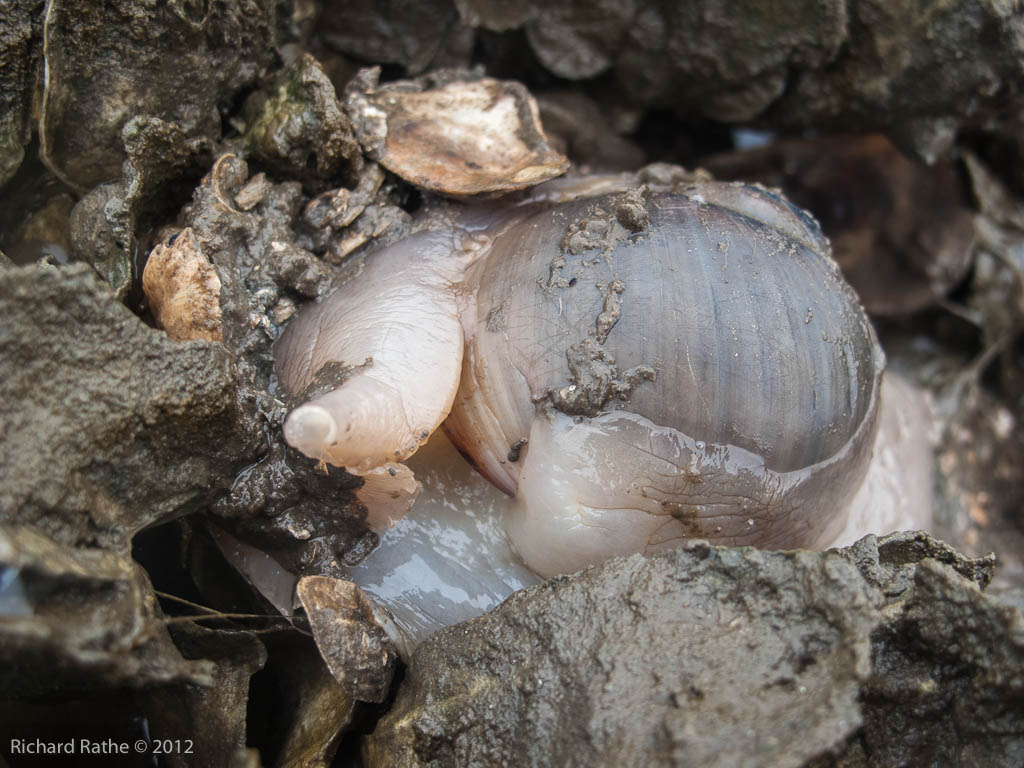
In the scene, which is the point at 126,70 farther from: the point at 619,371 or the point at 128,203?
the point at 619,371

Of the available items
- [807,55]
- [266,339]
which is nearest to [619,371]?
[266,339]

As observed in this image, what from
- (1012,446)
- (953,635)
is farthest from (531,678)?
(1012,446)

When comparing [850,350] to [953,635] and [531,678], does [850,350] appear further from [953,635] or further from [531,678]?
[531,678]

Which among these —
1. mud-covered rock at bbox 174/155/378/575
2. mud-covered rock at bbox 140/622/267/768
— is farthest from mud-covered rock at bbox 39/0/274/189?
mud-covered rock at bbox 140/622/267/768

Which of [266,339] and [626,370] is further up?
[626,370]

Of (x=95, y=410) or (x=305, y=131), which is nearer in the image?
(x=95, y=410)
